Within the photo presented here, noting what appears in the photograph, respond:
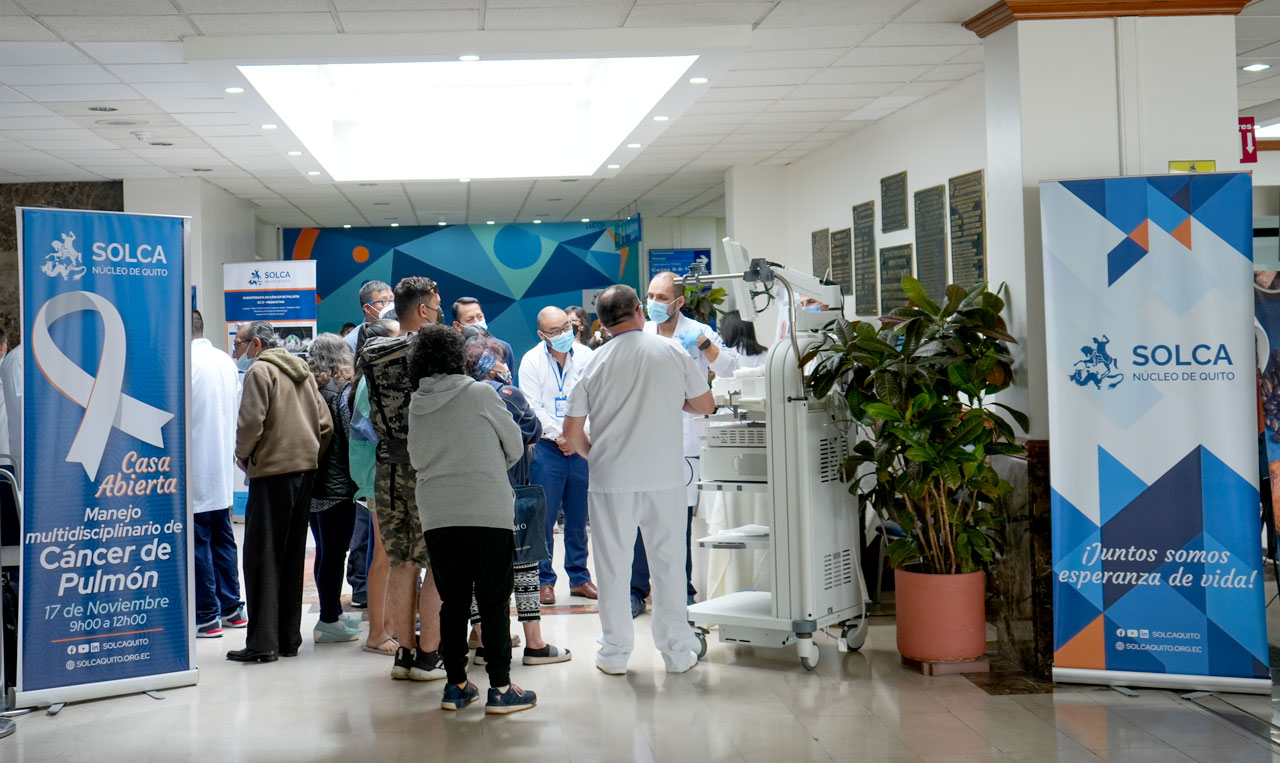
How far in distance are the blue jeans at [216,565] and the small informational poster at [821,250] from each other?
18.6 ft

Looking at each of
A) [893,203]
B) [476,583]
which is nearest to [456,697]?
[476,583]

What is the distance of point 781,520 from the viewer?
483 centimetres

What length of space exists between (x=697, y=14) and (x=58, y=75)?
3.63 metres

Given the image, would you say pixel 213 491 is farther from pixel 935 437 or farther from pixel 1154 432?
pixel 1154 432

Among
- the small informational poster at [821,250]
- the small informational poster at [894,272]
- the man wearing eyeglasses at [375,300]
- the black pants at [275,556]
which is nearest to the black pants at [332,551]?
the black pants at [275,556]

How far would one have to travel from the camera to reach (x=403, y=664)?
4922 millimetres

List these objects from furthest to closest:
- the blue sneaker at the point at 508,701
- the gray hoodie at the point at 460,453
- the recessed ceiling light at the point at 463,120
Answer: the recessed ceiling light at the point at 463,120 < the blue sneaker at the point at 508,701 < the gray hoodie at the point at 460,453

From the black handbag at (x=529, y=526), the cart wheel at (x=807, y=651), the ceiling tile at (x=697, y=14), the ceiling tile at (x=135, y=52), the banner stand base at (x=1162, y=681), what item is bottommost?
the banner stand base at (x=1162, y=681)

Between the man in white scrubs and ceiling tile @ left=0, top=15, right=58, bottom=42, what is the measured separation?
296 cm

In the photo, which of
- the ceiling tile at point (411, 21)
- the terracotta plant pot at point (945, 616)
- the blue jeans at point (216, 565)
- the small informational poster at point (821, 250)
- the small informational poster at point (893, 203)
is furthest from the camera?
the small informational poster at point (821, 250)

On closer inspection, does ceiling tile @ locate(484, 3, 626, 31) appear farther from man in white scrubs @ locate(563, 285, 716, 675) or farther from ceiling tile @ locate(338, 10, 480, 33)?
man in white scrubs @ locate(563, 285, 716, 675)

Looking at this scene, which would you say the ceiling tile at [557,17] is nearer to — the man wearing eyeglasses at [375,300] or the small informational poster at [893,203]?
the man wearing eyeglasses at [375,300]

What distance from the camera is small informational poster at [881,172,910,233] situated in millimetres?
8266

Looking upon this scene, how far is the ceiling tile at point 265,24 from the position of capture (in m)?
5.11
